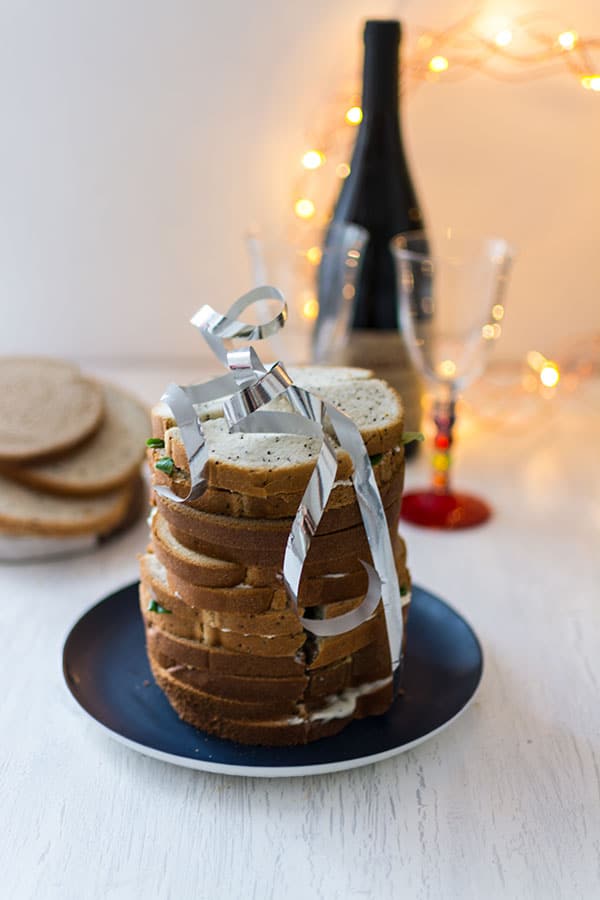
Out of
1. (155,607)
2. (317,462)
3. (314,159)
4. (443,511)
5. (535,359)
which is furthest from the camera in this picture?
(535,359)

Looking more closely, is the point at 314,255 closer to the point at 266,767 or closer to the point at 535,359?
the point at 535,359

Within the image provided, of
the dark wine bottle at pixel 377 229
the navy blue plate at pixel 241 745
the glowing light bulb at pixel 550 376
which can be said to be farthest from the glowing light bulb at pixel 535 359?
the navy blue plate at pixel 241 745

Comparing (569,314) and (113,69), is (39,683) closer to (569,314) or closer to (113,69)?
(113,69)

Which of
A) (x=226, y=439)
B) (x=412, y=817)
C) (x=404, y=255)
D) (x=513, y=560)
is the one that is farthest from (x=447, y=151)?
(x=412, y=817)

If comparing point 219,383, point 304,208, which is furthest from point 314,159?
point 219,383

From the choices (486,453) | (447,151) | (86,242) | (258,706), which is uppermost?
(447,151)

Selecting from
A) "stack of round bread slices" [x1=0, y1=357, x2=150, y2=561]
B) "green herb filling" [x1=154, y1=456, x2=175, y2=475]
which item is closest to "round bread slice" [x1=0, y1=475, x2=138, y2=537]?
"stack of round bread slices" [x1=0, y1=357, x2=150, y2=561]
